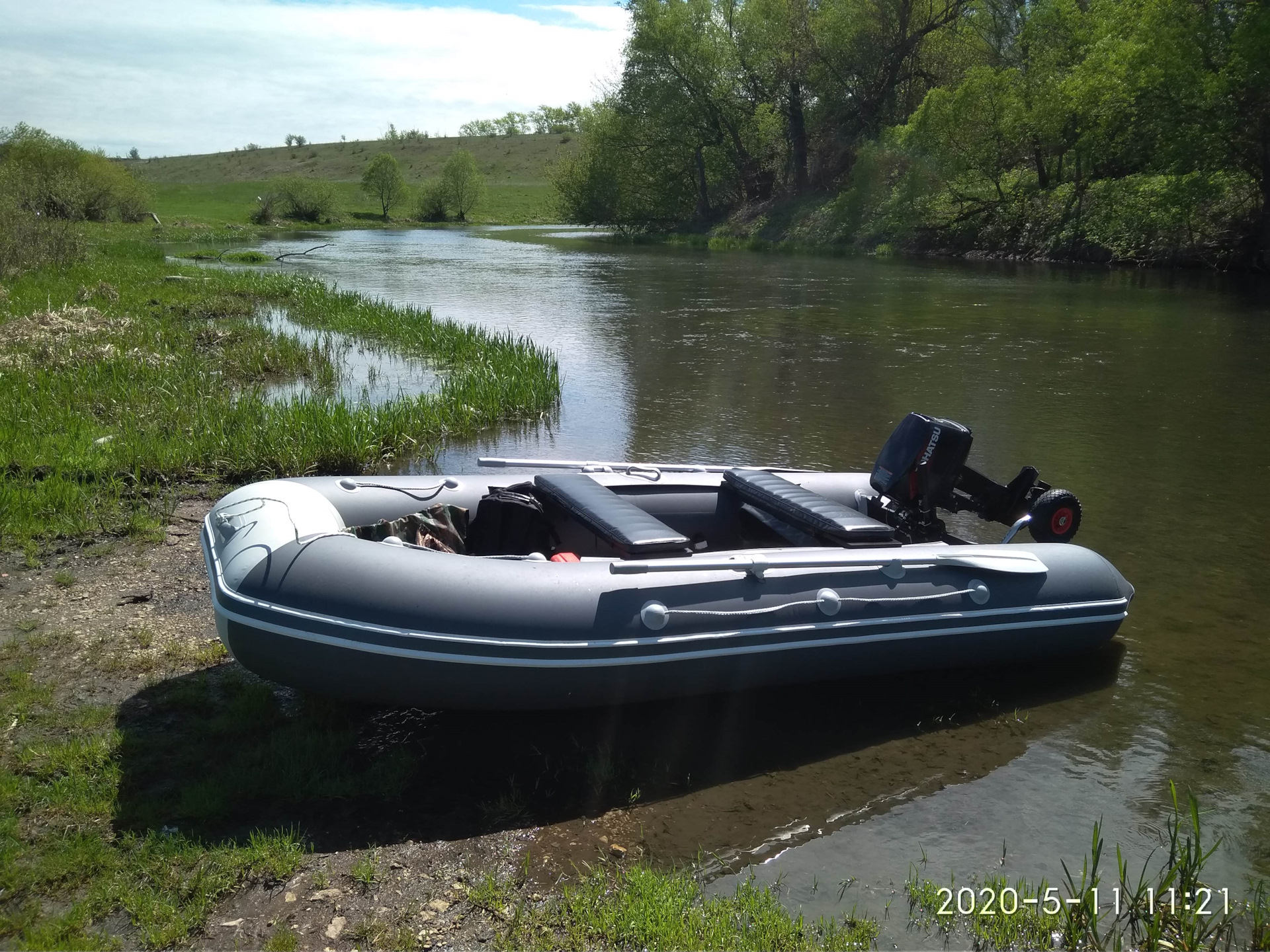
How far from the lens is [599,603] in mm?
3541

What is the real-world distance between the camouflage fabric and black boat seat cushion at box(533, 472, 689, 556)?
1.40 feet

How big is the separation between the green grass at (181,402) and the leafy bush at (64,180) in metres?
9.18

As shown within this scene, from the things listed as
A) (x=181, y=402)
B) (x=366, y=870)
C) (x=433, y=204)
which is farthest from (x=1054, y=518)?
(x=433, y=204)

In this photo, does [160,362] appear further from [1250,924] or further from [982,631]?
[1250,924]

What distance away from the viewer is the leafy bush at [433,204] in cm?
6144

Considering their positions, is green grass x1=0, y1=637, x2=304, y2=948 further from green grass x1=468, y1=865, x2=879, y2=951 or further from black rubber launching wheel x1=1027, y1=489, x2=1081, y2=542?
black rubber launching wheel x1=1027, y1=489, x2=1081, y2=542

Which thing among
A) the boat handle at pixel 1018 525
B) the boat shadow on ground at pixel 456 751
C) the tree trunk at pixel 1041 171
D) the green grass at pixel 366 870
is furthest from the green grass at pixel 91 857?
the tree trunk at pixel 1041 171

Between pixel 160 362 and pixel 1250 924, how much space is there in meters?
9.00

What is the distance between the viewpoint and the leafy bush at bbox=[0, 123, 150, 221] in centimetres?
2145

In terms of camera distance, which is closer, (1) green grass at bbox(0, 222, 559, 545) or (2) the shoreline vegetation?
(1) green grass at bbox(0, 222, 559, 545)

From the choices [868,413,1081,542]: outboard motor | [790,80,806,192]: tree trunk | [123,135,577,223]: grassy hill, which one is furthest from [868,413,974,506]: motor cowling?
[123,135,577,223]: grassy hill

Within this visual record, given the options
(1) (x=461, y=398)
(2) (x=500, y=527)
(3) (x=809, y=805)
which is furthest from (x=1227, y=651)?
(1) (x=461, y=398)

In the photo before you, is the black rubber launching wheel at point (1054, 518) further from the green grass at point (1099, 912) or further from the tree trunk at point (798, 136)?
the tree trunk at point (798, 136)

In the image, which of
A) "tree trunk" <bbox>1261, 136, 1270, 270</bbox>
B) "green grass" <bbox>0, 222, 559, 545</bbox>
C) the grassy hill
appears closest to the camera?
"green grass" <bbox>0, 222, 559, 545</bbox>
